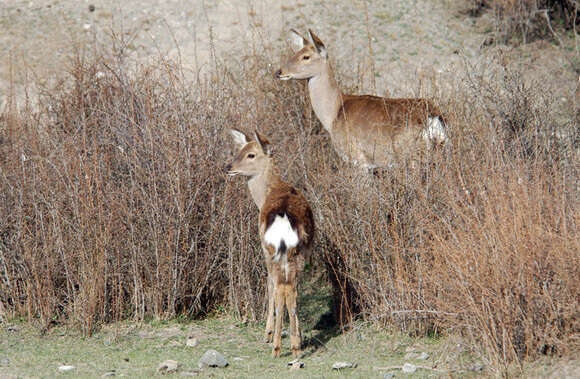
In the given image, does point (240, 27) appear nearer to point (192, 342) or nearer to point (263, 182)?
point (263, 182)

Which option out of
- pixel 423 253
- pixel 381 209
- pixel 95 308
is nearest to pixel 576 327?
pixel 423 253

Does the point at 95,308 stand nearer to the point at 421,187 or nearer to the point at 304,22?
the point at 421,187

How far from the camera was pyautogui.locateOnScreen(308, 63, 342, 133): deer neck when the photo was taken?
9.78 metres

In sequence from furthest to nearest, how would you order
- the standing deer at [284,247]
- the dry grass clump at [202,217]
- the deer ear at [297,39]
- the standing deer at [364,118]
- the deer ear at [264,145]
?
the deer ear at [297,39]
the standing deer at [364,118]
the deer ear at [264,145]
the dry grass clump at [202,217]
the standing deer at [284,247]

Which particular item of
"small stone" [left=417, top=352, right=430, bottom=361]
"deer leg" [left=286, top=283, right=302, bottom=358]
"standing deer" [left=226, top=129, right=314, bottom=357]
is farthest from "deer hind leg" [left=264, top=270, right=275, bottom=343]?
"small stone" [left=417, top=352, right=430, bottom=361]

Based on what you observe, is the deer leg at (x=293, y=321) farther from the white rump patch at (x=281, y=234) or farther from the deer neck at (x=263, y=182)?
the deer neck at (x=263, y=182)

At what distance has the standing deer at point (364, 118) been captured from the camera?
8516 millimetres

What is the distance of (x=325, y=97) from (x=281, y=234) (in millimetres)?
3673

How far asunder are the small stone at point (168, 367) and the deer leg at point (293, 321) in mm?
924

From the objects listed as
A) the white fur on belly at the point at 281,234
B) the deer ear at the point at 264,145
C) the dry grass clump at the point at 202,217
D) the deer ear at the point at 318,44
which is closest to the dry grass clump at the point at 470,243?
the dry grass clump at the point at 202,217

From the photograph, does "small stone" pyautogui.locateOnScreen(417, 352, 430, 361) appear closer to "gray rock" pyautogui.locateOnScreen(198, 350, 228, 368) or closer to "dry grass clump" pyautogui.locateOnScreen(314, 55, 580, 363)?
"dry grass clump" pyautogui.locateOnScreen(314, 55, 580, 363)

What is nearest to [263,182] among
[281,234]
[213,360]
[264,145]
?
[264,145]

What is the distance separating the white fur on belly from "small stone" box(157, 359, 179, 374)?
118 cm

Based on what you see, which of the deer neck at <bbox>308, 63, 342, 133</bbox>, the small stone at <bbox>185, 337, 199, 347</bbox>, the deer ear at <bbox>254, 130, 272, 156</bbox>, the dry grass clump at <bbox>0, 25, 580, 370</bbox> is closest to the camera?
the dry grass clump at <bbox>0, 25, 580, 370</bbox>
